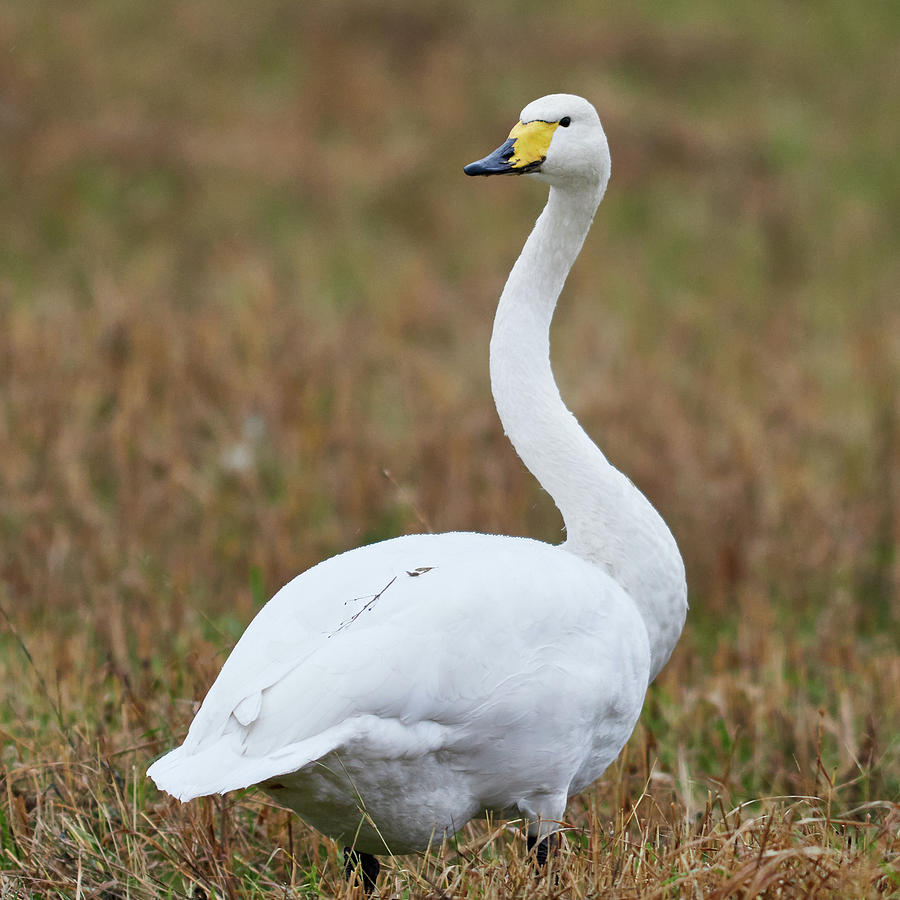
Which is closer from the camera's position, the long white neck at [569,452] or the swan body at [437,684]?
the swan body at [437,684]

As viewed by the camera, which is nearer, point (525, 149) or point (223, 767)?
point (223, 767)

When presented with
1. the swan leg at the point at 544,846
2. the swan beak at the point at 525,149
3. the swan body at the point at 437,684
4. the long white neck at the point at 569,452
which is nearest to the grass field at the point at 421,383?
the swan leg at the point at 544,846

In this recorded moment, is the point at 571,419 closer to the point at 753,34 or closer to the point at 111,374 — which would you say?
the point at 111,374

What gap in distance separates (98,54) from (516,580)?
1458 cm

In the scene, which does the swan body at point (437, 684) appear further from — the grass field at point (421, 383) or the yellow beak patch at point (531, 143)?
the grass field at point (421, 383)

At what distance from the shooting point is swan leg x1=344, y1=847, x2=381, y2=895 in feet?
11.0

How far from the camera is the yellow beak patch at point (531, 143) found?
12.1ft

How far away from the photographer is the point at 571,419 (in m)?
3.80

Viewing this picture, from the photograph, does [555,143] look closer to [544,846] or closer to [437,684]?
[437,684]

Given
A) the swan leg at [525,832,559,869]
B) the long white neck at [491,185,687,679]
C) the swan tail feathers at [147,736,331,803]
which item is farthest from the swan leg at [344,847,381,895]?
the long white neck at [491,185,687,679]

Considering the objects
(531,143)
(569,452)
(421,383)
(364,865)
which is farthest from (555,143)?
(421,383)

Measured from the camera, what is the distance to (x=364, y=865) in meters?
3.45

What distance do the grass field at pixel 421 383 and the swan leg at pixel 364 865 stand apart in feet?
0.36

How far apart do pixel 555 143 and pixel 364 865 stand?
1909 mm
